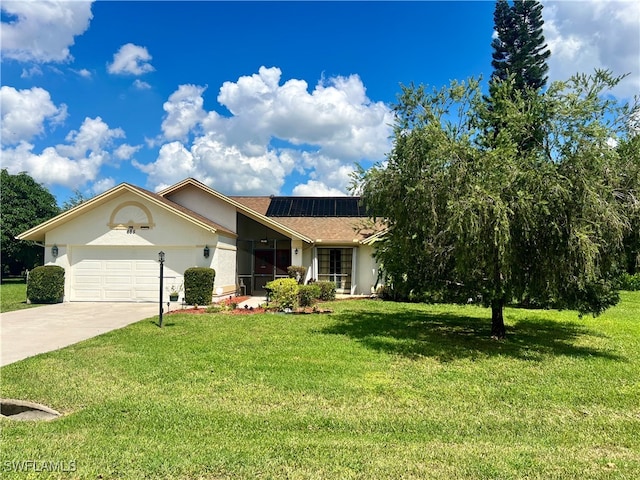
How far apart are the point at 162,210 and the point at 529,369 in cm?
1397

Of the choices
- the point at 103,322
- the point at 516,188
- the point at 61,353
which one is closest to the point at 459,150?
the point at 516,188

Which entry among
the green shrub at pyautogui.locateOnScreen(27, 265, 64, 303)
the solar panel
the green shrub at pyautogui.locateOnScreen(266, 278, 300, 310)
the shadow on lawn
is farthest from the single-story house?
the solar panel

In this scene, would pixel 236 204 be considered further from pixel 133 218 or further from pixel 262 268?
pixel 133 218

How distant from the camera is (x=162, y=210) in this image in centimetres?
1648

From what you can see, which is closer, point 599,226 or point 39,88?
point 599,226

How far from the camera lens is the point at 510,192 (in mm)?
7793

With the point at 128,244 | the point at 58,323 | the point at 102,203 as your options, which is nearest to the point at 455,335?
the point at 58,323

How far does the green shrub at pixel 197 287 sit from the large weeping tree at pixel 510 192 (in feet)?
27.3

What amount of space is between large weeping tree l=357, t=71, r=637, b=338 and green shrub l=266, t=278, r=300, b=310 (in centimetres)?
542

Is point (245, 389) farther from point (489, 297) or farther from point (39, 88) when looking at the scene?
point (39, 88)

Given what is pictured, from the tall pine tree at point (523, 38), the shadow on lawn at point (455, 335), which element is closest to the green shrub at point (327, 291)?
the shadow on lawn at point (455, 335)

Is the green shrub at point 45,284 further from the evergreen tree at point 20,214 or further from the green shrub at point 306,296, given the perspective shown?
the evergreen tree at point 20,214

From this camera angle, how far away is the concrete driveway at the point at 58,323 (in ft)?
28.3

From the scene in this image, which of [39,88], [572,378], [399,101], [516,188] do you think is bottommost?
[572,378]
